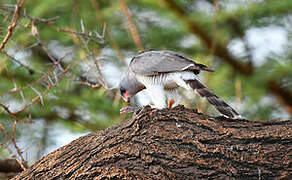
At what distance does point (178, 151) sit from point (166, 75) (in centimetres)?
127

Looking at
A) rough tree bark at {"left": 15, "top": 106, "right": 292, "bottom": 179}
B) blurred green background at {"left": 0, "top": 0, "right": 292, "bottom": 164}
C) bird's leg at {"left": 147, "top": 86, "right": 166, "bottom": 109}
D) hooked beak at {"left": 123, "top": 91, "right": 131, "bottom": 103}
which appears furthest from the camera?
blurred green background at {"left": 0, "top": 0, "right": 292, "bottom": 164}

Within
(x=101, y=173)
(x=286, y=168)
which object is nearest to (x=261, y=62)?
(x=286, y=168)

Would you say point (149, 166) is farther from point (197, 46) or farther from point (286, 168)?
point (197, 46)

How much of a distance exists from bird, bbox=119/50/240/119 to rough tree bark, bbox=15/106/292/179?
0.57 metres

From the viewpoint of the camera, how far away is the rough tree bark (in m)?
2.88

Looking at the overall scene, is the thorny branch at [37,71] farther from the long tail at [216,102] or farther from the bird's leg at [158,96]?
the long tail at [216,102]

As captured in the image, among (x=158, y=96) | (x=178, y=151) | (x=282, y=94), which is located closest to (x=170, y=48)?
(x=282, y=94)

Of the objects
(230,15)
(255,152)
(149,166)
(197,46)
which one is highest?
(230,15)

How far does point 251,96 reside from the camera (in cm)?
724

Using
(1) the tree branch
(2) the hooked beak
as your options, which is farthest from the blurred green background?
(2) the hooked beak

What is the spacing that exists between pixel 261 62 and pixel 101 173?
16.3 feet

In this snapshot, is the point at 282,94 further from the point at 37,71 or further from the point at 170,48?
the point at 37,71

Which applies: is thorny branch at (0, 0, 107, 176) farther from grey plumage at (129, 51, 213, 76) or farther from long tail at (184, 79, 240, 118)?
long tail at (184, 79, 240, 118)

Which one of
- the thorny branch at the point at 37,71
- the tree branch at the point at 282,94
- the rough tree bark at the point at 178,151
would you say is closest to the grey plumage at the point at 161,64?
the thorny branch at the point at 37,71
